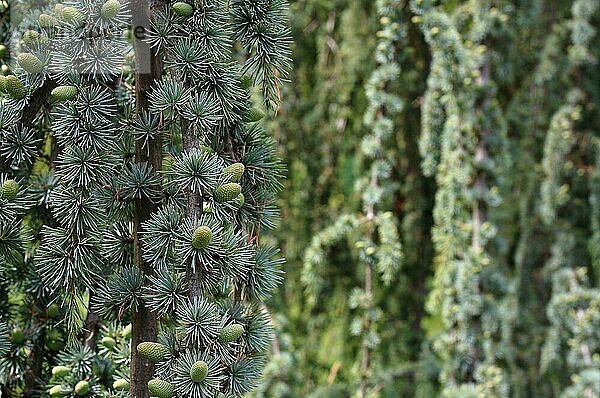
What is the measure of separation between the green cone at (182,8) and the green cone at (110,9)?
0.06m

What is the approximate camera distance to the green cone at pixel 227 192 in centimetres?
82

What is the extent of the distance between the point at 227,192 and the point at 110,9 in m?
0.23

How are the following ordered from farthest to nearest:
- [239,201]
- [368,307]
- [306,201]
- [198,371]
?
[306,201], [368,307], [239,201], [198,371]

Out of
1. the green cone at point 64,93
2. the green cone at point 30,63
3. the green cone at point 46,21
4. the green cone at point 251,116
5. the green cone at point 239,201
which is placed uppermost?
the green cone at point 46,21

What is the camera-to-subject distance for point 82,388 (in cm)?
95

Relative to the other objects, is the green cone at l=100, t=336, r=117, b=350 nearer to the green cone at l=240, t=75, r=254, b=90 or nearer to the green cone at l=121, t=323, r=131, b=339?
the green cone at l=121, t=323, r=131, b=339

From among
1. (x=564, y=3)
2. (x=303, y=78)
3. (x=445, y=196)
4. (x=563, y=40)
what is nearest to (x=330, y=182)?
(x=303, y=78)

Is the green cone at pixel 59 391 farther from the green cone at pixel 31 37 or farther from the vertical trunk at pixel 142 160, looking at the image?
the green cone at pixel 31 37

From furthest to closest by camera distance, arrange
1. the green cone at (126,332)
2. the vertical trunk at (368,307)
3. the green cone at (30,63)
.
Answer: the vertical trunk at (368,307), the green cone at (126,332), the green cone at (30,63)

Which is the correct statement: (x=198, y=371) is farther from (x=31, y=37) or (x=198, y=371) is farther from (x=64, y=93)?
(x=31, y=37)

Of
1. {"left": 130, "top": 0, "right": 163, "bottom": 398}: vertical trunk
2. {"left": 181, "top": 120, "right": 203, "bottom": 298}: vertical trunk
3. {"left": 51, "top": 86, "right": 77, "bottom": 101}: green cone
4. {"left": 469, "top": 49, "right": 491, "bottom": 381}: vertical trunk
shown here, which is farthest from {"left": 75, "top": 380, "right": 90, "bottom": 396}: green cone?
{"left": 469, "top": 49, "right": 491, "bottom": 381}: vertical trunk

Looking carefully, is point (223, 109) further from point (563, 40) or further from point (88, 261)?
point (563, 40)

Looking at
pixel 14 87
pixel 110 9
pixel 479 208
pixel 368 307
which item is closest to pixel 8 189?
pixel 14 87

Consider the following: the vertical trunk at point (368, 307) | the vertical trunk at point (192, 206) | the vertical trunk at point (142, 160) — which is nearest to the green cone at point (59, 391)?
the vertical trunk at point (142, 160)
